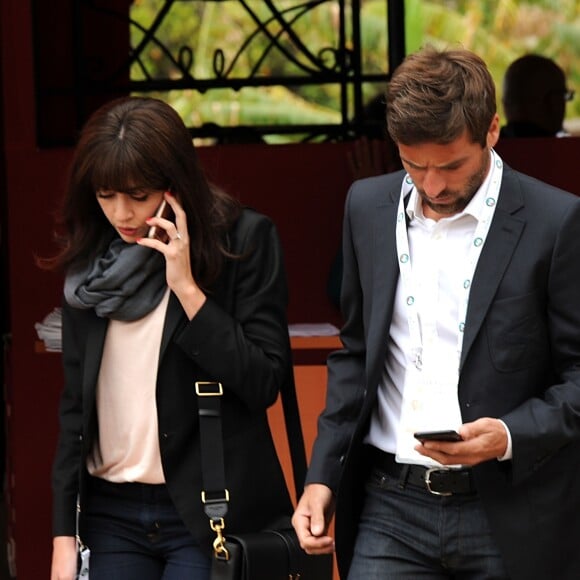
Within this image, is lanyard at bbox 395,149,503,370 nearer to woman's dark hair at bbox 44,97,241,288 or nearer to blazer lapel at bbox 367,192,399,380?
blazer lapel at bbox 367,192,399,380

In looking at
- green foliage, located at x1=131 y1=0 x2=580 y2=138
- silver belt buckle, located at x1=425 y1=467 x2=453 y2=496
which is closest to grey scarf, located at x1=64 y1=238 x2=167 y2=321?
silver belt buckle, located at x1=425 y1=467 x2=453 y2=496

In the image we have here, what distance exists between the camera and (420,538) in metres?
3.20

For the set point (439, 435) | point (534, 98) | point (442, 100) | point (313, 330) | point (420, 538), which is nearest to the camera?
point (439, 435)

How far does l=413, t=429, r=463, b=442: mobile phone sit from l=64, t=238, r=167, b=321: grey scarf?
0.88m

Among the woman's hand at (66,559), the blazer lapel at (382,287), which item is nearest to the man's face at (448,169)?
the blazer lapel at (382,287)

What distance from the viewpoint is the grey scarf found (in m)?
3.53

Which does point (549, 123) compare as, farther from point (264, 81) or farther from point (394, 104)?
point (394, 104)

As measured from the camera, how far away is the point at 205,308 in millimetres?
3479

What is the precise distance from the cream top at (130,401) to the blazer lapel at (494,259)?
80 centimetres

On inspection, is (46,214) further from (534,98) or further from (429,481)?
(429,481)

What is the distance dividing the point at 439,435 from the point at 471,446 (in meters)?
0.09

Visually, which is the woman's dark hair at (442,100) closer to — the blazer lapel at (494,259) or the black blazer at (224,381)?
the blazer lapel at (494,259)

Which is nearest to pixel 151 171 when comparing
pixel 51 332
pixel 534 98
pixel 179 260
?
pixel 179 260

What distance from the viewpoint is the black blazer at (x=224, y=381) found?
3477 mm
